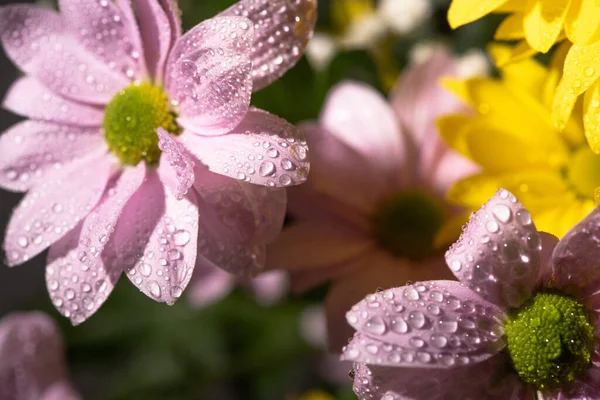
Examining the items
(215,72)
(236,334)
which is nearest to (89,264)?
(215,72)

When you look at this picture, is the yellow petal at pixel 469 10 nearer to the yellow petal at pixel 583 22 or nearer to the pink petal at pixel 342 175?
the yellow petal at pixel 583 22

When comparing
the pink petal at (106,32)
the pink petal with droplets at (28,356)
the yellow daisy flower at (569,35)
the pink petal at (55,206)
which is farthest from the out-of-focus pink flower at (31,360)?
the yellow daisy flower at (569,35)

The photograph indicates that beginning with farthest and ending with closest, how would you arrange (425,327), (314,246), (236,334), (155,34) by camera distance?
(236,334) < (314,246) < (155,34) < (425,327)

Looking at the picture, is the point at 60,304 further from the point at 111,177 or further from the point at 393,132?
the point at 393,132

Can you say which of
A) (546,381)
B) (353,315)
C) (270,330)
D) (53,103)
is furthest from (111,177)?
(270,330)

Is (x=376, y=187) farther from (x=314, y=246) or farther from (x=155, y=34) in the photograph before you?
(x=155, y=34)
